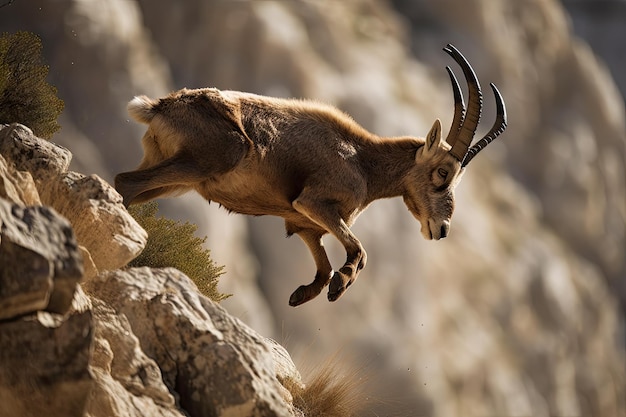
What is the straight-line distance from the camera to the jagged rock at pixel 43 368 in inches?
221

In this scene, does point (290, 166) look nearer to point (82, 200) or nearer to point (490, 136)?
point (82, 200)

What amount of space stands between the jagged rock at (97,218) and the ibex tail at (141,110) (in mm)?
1549

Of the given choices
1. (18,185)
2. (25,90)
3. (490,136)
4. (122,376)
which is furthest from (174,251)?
(490,136)

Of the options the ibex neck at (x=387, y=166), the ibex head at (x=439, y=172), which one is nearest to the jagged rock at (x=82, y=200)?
the ibex neck at (x=387, y=166)

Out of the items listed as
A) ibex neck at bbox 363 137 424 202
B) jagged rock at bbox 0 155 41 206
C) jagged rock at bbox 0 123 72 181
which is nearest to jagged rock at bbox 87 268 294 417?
jagged rock at bbox 0 155 41 206

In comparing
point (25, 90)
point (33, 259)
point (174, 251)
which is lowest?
Answer: point (33, 259)

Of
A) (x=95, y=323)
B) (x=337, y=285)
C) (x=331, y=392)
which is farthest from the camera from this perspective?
(x=331, y=392)

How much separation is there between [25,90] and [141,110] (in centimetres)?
228

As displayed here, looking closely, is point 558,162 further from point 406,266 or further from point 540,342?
point 406,266

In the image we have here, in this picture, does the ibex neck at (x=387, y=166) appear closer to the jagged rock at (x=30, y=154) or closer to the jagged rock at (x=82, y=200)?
the jagged rock at (x=82, y=200)

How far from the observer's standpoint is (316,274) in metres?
9.55

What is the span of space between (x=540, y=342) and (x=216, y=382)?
31895 mm

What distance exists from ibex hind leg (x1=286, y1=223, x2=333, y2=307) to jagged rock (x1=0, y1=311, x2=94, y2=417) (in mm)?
3644

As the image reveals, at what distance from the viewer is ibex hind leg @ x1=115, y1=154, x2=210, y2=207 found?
8.61 meters
